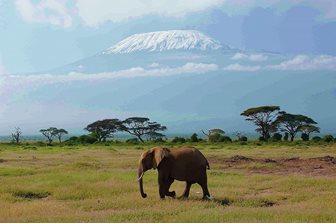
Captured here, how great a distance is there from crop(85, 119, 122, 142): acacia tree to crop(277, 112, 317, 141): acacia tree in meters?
33.6

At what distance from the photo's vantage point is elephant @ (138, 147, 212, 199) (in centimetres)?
1761

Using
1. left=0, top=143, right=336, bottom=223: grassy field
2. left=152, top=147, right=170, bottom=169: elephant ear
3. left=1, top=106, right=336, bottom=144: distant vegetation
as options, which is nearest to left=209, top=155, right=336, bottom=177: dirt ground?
left=0, top=143, right=336, bottom=223: grassy field

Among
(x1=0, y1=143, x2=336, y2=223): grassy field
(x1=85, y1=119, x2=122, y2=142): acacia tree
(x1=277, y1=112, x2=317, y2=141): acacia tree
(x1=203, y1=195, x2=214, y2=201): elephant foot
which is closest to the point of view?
(x1=0, y1=143, x2=336, y2=223): grassy field

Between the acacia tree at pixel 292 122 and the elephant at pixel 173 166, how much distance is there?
271ft

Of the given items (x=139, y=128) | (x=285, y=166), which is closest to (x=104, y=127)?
(x=139, y=128)

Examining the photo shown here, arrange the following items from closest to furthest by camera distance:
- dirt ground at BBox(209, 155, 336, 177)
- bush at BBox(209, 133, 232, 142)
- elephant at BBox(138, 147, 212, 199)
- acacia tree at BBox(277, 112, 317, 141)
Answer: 1. elephant at BBox(138, 147, 212, 199)
2. dirt ground at BBox(209, 155, 336, 177)
3. bush at BBox(209, 133, 232, 142)
4. acacia tree at BBox(277, 112, 317, 141)

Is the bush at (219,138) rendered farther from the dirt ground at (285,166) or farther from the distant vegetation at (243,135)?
the dirt ground at (285,166)

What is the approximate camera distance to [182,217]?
13.7m

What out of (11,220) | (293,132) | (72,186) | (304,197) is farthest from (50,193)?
(293,132)

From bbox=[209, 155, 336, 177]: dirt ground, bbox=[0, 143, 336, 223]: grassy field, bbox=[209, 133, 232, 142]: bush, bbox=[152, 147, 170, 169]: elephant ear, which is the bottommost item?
bbox=[0, 143, 336, 223]: grassy field

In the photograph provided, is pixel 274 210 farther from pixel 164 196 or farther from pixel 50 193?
pixel 50 193

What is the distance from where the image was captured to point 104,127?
111 metres

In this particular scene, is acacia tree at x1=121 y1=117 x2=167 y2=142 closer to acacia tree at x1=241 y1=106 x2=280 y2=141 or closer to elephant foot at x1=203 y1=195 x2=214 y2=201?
acacia tree at x1=241 y1=106 x2=280 y2=141

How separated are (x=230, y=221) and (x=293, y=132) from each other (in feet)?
295
